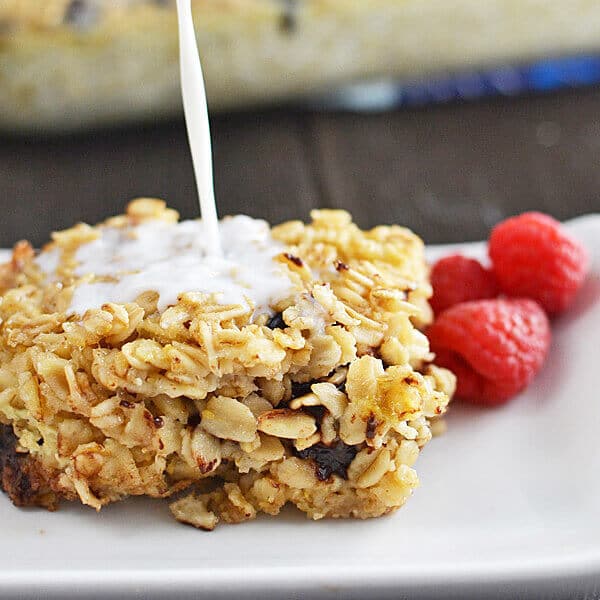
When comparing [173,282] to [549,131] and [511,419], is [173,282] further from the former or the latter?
[549,131]

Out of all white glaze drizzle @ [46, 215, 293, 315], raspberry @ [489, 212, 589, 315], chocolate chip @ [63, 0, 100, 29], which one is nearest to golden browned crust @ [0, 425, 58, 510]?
white glaze drizzle @ [46, 215, 293, 315]

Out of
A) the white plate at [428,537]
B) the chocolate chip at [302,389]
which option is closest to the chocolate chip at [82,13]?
the white plate at [428,537]

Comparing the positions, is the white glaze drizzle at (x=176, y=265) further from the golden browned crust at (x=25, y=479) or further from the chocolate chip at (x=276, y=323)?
the golden browned crust at (x=25, y=479)

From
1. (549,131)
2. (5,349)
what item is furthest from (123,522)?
(549,131)

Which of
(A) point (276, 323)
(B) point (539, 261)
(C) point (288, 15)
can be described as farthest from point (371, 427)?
(C) point (288, 15)

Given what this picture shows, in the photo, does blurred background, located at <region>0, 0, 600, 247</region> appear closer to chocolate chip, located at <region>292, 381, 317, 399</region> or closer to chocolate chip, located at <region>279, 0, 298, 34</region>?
chocolate chip, located at <region>279, 0, 298, 34</region>

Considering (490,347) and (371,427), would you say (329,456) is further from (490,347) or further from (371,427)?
(490,347)
